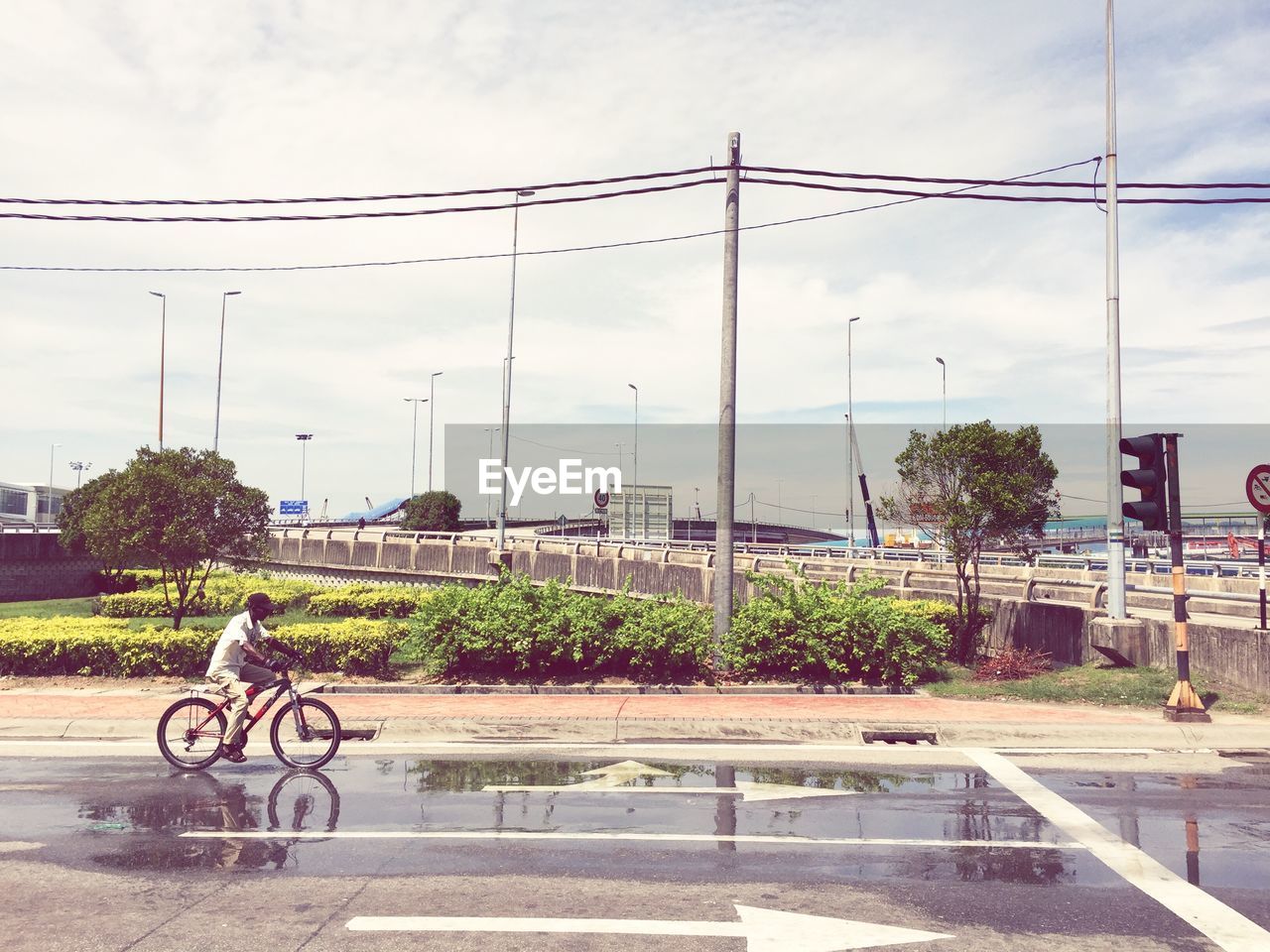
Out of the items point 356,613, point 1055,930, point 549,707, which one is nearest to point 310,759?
point 549,707

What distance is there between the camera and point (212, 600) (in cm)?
3097

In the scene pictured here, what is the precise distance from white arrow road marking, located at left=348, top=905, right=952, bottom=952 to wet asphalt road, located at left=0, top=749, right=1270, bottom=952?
0.24ft

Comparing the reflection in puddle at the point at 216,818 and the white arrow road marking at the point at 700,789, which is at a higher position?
the white arrow road marking at the point at 700,789

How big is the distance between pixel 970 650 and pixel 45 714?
1466cm

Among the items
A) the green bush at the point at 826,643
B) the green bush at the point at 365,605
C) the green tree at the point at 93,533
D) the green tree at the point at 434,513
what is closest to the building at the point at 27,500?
the green tree at the point at 434,513

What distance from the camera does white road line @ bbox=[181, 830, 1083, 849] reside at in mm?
7039

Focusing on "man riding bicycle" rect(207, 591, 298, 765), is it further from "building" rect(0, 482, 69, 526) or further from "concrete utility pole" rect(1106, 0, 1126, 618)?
"building" rect(0, 482, 69, 526)

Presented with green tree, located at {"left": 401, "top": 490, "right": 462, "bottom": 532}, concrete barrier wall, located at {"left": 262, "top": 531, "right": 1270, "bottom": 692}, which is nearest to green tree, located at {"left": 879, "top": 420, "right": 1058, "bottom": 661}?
concrete barrier wall, located at {"left": 262, "top": 531, "right": 1270, "bottom": 692}

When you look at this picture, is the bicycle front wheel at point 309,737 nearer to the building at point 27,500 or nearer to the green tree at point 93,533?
the green tree at point 93,533

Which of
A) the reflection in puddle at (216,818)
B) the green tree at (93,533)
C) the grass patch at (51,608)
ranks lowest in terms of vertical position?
the grass patch at (51,608)

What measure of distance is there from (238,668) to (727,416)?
7.81m

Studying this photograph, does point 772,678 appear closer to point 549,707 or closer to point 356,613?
point 549,707

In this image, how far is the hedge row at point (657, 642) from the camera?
46.8ft

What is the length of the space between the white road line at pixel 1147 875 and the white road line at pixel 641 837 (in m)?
0.32
